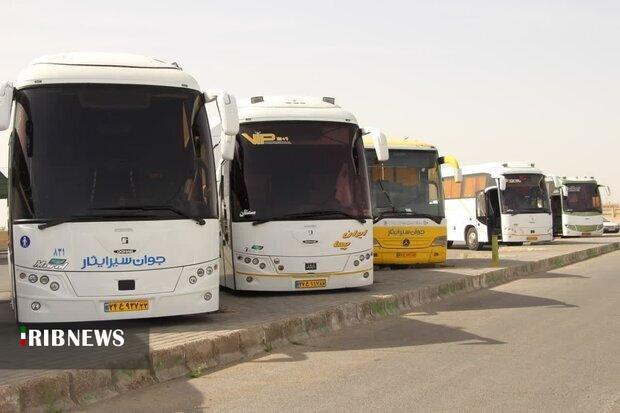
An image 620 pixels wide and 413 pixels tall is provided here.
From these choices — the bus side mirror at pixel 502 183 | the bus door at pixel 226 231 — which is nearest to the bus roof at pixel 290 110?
the bus door at pixel 226 231

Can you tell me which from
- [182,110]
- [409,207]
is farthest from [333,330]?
[409,207]

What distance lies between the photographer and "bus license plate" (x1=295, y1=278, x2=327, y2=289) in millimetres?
14836

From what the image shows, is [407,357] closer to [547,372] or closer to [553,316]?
[547,372]

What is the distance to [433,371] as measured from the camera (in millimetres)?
8703

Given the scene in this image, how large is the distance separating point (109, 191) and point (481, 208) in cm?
2585

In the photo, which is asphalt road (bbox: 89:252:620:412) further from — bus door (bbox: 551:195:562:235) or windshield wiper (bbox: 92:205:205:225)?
bus door (bbox: 551:195:562:235)

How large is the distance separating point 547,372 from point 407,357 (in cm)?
163

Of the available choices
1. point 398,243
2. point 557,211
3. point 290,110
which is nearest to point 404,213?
point 398,243

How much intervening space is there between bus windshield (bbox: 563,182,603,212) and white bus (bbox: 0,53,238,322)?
35.4 metres

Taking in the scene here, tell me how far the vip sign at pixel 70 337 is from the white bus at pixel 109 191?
8.0 inches

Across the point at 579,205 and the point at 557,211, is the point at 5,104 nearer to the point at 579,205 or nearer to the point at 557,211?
the point at 579,205

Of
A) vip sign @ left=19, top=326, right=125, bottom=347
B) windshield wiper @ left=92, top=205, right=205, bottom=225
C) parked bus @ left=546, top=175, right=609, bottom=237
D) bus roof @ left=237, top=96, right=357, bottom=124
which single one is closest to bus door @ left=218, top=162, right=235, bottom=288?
bus roof @ left=237, top=96, right=357, bottom=124

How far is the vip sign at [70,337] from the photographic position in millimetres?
9758

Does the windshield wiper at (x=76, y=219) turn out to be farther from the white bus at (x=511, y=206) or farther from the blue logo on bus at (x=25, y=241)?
the white bus at (x=511, y=206)
